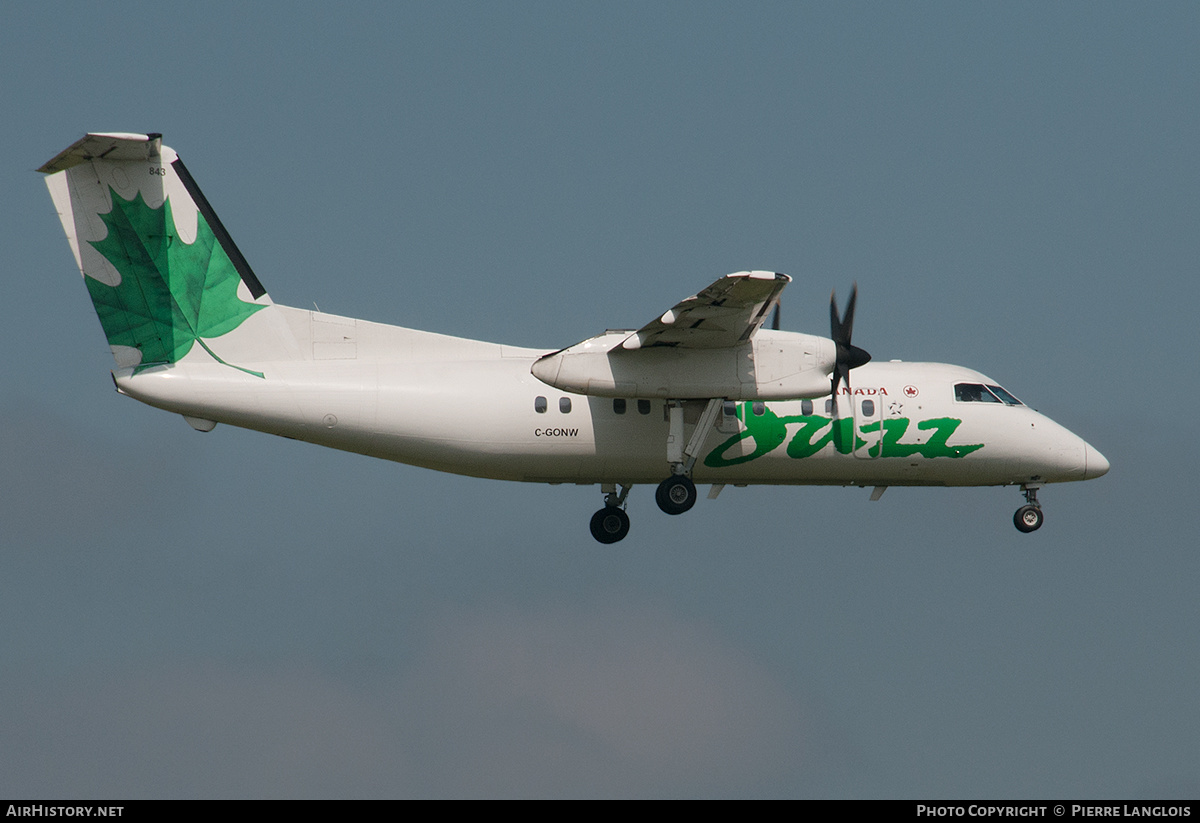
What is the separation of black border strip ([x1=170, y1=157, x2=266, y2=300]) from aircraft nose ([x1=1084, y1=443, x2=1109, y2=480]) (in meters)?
14.8

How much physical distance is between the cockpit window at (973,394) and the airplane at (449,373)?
166cm

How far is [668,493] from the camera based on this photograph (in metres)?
25.0

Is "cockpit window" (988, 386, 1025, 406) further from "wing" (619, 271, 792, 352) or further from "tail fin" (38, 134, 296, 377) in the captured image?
"tail fin" (38, 134, 296, 377)

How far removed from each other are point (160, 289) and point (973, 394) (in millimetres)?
13937

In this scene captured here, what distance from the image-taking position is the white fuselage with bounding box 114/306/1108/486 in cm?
2364

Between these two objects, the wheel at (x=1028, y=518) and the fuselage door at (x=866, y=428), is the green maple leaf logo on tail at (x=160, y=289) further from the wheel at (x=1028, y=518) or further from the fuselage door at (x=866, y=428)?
the wheel at (x=1028, y=518)

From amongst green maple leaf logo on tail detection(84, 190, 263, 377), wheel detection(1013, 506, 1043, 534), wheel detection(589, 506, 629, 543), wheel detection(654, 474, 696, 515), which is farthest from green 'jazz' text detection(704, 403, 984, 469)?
green maple leaf logo on tail detection(84, 190, 263, 377)

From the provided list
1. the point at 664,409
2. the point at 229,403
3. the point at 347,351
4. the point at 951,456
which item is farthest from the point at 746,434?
the point at 229,403

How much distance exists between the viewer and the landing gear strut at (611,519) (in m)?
26.9

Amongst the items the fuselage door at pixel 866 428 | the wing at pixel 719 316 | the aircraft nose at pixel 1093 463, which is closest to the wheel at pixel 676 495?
the wing at pixel 719 316
